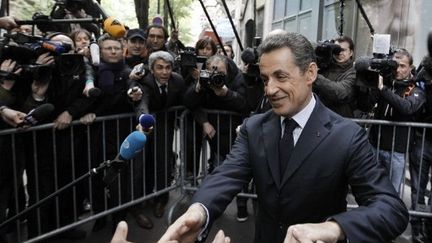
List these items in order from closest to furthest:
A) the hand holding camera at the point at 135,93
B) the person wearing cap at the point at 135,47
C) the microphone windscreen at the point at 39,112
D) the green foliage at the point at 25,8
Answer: the microphone windscreen at the point at 39,112
the hand holding camera at the point at 135,93
the person wearing cap at the point at 135,47
the green foliage at the point at 25,8

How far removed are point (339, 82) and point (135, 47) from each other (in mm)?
2362

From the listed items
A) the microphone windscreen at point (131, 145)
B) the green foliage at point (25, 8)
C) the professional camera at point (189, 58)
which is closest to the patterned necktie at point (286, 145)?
the microphone windscreen at point (131, 145)

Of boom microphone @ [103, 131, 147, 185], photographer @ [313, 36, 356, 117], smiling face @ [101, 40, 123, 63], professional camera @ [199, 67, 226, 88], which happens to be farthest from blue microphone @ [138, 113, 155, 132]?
photographer @ [313, 36, 356, 117]

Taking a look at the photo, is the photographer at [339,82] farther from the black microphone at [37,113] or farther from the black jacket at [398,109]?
the black microphone at [37,113]

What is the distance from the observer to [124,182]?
4602 mm

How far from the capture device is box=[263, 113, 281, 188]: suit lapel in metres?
2.13

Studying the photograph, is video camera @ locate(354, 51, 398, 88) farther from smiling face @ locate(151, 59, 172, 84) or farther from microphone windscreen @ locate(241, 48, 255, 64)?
smiling face @ locate(151, 59, 172, 84)

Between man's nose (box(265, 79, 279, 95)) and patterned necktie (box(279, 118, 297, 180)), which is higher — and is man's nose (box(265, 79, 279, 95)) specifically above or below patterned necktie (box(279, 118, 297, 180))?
above

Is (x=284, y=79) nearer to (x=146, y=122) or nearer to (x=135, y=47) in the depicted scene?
(x=146, y=122)

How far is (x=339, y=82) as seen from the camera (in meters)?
4.49

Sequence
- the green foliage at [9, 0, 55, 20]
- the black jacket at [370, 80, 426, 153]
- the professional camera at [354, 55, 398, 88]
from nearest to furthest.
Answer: the professional camera at [354, 55, 398, 88] → the black jacket at [370, 80, 426, 153] → the green foliage at [9, 0, 55, 20]

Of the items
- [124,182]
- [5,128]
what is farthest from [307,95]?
[124,182]

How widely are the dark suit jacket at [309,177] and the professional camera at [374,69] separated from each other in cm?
209

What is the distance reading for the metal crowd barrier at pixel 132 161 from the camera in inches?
152
